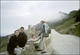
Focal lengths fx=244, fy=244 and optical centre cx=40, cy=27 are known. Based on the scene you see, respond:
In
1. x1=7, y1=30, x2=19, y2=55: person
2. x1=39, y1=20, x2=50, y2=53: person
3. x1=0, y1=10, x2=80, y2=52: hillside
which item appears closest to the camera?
x1=7, y1=30, x2=19, y2=55: person

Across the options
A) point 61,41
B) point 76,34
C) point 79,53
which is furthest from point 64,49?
point 76,34

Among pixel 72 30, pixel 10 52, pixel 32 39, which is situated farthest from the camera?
pixel 72 30

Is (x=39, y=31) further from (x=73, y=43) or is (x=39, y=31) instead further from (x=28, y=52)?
(x=73, y=43)

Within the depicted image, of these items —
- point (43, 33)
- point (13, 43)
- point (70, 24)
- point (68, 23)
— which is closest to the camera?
point (13, 43)

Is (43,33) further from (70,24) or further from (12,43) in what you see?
(70,24)

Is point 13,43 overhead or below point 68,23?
below

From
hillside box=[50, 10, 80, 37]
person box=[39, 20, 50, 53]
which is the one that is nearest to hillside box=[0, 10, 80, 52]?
hillside box=[50, 10, 80, 37]

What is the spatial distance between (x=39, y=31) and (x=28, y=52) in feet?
1.71

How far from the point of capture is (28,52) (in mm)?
5328

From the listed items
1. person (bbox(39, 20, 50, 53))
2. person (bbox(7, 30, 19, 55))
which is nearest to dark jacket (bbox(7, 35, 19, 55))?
person (bbox(7, 30, 19, 55))

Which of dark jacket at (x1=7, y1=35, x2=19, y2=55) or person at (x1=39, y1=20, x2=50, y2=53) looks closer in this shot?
dark jacket at (x1=7, y1=35, x2=19, y2=55)

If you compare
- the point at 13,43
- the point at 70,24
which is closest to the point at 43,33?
the point at 13,43

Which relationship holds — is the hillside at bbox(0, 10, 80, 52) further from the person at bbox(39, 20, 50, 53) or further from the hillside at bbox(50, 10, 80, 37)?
the person at bbox(39, 20, 50, 53)

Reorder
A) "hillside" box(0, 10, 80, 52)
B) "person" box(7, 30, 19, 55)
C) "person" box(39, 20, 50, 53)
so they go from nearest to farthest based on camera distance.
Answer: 1. "person" box(7, 30, 19, 55)
2. "person" box(39, 20, 50, 53)
3. "hillside" box(0, 10, 80, 52)
